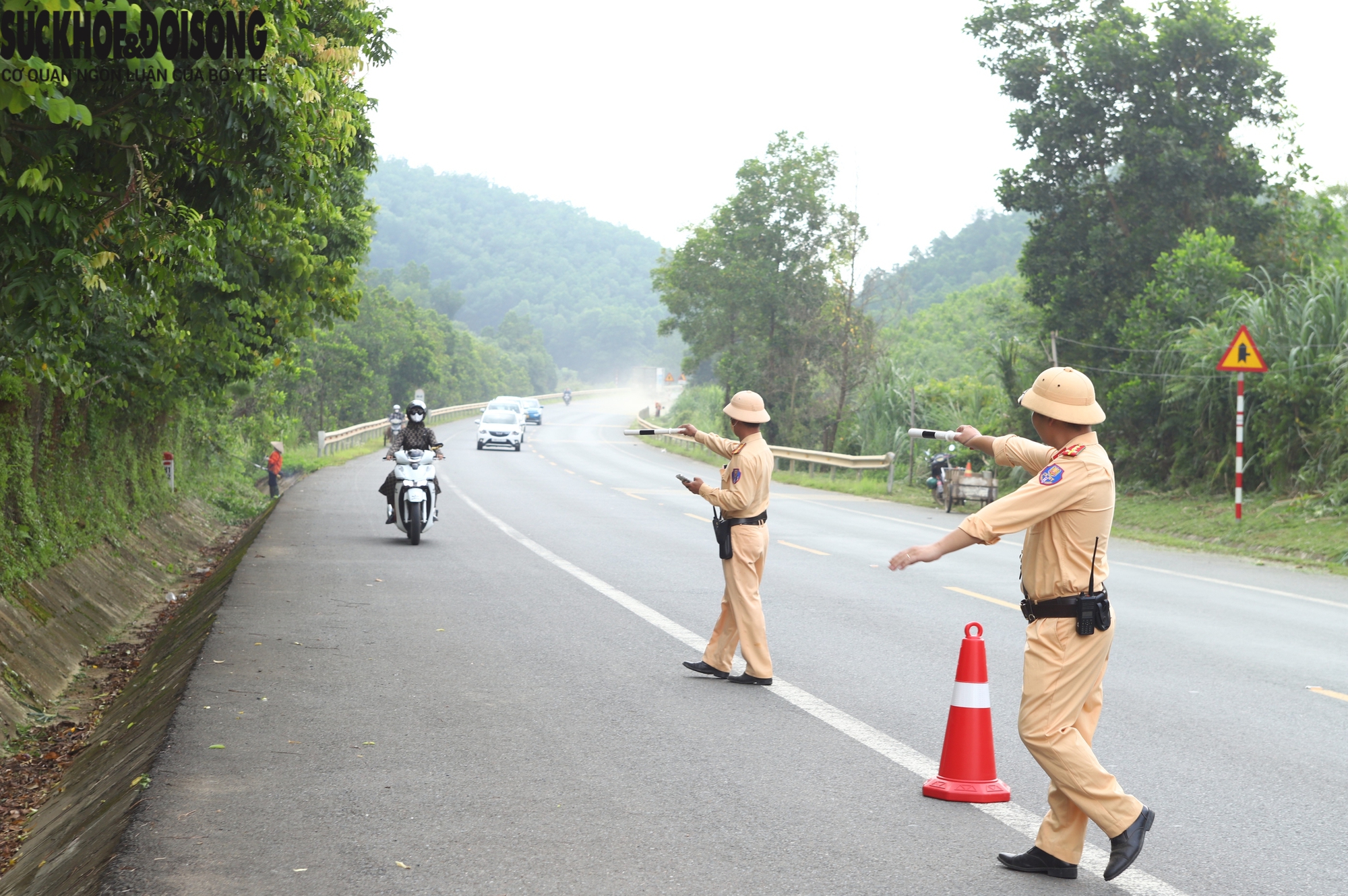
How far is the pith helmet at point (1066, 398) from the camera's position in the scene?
484 cm

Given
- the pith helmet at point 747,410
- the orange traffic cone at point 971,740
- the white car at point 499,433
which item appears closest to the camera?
the orange traffic cone at point 971,740

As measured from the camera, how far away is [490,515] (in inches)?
822

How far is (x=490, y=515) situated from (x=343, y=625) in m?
10.9

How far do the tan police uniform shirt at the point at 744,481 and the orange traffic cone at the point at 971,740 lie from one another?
2372mm

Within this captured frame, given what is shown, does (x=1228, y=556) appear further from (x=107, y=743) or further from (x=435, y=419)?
(x=435, y=419)

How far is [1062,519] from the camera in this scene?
188 inches

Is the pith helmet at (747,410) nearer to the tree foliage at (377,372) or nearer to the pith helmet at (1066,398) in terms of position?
the pith helmet at (1066,398)

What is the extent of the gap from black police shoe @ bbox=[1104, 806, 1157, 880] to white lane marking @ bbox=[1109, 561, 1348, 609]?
9.13 meters

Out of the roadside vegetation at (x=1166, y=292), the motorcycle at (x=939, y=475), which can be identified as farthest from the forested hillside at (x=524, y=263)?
the motorcycle at (x=939, y=475)

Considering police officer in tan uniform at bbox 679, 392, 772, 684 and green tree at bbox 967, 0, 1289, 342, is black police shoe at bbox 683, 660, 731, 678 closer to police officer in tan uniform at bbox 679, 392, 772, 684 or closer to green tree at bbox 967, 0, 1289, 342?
police officer in tan uniform at bbox 679, 392, 772, 684

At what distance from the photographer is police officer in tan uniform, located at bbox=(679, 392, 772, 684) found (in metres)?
7.95

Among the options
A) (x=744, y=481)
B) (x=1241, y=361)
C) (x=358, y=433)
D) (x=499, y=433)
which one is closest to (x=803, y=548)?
(x=1241, y=361)

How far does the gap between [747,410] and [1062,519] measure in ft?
11.5

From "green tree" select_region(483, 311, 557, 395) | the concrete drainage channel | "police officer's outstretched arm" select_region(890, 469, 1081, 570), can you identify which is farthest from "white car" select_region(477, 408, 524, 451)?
"green tree" select_region(483, 311, 557, 395)
